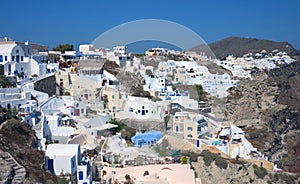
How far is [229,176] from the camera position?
320 inches

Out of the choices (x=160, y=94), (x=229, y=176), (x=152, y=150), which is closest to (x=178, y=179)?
(x=152, y=150)

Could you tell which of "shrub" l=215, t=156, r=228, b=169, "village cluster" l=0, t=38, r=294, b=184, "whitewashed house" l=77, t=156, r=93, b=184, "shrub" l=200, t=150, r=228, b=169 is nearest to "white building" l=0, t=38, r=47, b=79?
"village cluster" l=0, t=38, r=294, b=184

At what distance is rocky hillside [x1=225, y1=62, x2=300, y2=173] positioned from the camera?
12271 millimetres

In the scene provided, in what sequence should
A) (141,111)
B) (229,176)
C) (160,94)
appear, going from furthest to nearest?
(160,94) → (141,111) → (229,176)

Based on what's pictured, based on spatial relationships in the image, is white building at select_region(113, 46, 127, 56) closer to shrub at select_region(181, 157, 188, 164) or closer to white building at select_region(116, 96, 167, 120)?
white building at select_region(116, 96, 167, 120)

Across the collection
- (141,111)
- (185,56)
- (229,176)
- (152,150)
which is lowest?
(229,176)

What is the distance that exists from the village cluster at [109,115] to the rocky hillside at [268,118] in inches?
35.8

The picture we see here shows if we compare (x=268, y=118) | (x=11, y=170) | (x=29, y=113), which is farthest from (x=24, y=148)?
(x=268, y=118)

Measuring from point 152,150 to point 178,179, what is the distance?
1181 mm

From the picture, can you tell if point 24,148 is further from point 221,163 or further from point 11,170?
point 221,163

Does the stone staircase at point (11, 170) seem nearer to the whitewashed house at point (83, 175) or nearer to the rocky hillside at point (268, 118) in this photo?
the whitewashed house at point (83, 175)

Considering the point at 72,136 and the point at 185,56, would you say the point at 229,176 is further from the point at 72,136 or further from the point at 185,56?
the point at 185,56

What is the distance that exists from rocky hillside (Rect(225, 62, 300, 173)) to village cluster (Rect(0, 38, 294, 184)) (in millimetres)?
908

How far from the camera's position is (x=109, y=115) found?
958 cm
